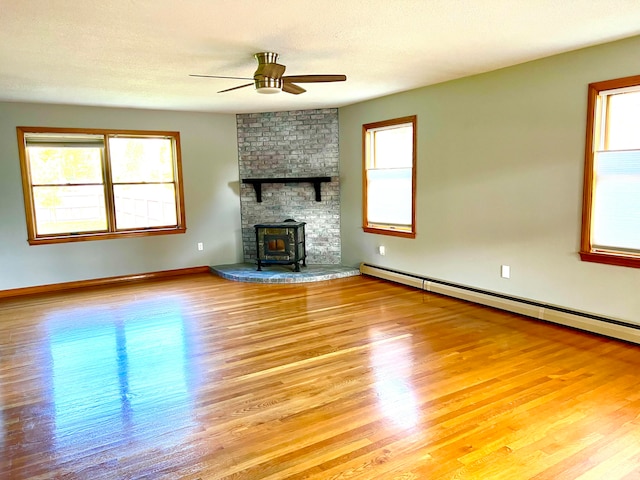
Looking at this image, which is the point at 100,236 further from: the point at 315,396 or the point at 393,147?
the point at 315,396

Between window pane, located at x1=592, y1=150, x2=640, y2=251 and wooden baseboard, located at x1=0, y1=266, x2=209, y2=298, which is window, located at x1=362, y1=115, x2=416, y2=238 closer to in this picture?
window pane, located at x1=592, y1=150, x2=640, y2=251

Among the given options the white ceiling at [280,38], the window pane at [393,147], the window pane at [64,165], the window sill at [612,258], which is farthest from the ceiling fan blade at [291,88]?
the window pane at [64,165]

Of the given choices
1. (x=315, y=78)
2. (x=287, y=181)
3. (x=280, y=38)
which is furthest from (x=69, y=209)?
(x=280, y=38)

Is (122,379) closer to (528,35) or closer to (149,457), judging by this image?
(149,457)

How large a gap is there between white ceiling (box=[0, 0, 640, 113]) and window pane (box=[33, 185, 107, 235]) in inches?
55.0

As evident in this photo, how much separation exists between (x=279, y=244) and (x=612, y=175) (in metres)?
4.04

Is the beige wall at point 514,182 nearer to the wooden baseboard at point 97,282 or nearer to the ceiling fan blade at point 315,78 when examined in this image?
the ceiling fan blade at point 315,78

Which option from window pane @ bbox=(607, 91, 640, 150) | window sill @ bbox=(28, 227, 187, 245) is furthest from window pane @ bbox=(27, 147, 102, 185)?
window pane @ bbox=(607, 91, 640, 150)

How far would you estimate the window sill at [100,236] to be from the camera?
5.82 m

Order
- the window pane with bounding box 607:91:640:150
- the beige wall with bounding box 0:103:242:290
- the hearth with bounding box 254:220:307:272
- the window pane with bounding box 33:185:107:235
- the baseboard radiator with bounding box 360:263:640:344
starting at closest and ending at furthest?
the window pane with bounding box 607:91:640:150, the baseboard radiator with bounding box 360:263:640:344, the beige wall with bounding box 0:103:242:290, the window pane with bounding box 33:185:107:235, the hearth with bounding box 254:220:307:272

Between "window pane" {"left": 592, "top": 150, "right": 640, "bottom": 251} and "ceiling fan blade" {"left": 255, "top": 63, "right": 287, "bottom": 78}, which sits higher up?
"ceiling fan blade" {"left": 255, "top": 63, "right": 287, "bottom": 78}

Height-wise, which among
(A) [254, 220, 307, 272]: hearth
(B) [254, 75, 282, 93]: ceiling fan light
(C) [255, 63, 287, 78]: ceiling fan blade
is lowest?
(A) [254, 220, 307, 272]: hearth

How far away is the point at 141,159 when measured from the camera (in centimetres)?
642

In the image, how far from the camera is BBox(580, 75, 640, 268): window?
11.5 ft
